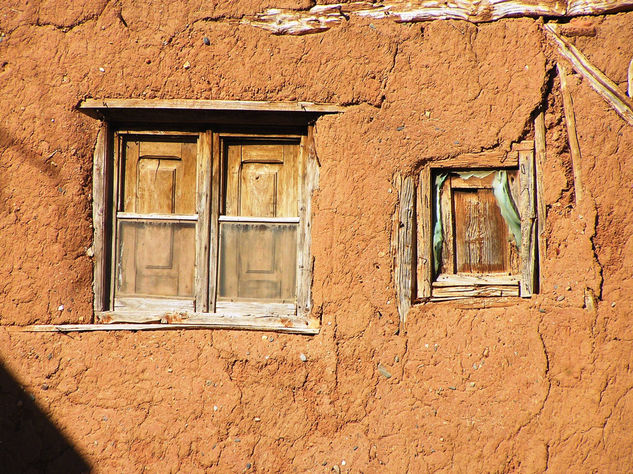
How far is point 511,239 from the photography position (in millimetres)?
2762

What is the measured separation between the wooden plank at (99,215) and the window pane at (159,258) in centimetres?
13

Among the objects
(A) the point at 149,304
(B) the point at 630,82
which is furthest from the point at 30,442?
(B) the point at 630,82

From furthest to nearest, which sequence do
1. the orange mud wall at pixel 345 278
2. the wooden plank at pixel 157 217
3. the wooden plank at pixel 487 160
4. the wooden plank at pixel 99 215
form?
1. the wooden plank at pixel 157 217
2. the wooden plank at pixel 99 215
3. the wooden plank at pixel 487 160
4. the orange mud wall at pixel 345 278

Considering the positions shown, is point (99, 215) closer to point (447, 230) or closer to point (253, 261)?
point (253, 261)

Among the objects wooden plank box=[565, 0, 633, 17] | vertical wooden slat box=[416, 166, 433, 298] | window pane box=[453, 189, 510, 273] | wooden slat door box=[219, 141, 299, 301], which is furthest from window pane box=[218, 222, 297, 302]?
wooden plank box=[565, 0, 633, 17]

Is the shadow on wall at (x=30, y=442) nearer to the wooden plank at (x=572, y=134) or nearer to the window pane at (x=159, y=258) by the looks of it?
the window pane at (x=159, y=258)

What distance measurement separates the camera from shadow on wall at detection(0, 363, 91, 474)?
2.65 metres

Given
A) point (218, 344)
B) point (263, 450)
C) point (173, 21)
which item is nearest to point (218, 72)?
point (173, 21)

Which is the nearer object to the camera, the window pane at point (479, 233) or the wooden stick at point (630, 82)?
the wooden stick at point (630, 82)

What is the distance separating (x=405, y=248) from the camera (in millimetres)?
2686

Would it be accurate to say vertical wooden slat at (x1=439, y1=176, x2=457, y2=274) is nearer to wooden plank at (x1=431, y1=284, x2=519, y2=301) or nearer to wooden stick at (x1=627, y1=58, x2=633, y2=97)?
wooden plank at (x1=431, y1=284, x2=519, y2=301)

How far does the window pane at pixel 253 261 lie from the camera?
9.52 feet

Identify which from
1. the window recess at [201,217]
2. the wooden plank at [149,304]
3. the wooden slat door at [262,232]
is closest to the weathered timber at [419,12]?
the window recess at [201,217]

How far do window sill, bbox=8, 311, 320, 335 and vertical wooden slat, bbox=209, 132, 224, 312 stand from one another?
0.50ft
